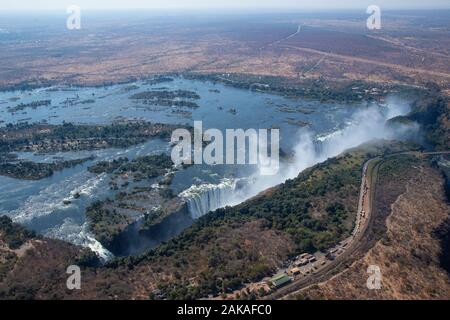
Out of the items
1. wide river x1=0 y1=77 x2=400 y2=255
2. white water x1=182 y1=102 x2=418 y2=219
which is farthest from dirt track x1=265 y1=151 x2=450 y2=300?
wide river x1=0 y1=77 x2=400 y2=255

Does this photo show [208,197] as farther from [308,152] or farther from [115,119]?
[115,119]

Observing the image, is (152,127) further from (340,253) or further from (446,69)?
(446,69)

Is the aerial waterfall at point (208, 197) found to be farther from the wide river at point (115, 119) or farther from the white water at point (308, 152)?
the wide river at point (115, 119)

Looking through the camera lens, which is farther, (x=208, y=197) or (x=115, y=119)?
(x=115, y=119)

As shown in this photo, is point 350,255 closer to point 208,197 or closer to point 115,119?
point 208,197

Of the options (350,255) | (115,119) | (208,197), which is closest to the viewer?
(350,255)

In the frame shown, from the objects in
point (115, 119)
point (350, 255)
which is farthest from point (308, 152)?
point (115, 119)

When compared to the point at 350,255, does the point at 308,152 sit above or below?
above

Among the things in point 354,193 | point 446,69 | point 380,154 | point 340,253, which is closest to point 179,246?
point 340,253

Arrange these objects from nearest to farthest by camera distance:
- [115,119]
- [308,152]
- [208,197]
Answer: [208,197]
[308,152]
[115,119]

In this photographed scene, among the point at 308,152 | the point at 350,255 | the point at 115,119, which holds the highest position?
the point at 115,119

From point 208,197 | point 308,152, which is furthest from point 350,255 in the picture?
point 308,152
